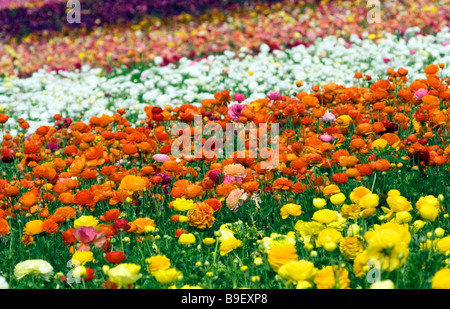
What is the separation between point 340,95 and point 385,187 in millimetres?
1458

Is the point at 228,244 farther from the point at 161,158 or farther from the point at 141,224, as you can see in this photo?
the point at 161,158

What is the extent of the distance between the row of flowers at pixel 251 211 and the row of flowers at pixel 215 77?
1.88 m

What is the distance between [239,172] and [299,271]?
1.22 metres

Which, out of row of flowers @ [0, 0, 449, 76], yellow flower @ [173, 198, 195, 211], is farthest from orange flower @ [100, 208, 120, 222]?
row of flowers @ [0, 0, 449, 76]

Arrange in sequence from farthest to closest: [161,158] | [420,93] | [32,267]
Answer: [420,93], [161,158], [32,267]

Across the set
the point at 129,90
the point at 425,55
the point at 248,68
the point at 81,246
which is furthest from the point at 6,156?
the point at 425,55

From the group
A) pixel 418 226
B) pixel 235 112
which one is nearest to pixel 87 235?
pixel 418 226

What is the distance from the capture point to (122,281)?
7.00 ft

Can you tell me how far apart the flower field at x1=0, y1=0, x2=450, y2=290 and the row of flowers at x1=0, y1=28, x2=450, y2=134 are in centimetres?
4

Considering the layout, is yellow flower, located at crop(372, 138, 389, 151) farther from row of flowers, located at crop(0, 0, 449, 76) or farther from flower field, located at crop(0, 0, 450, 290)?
row of flowers, located at crop(0, 0, 449, 76)

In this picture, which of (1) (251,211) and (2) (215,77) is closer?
(1) (251,211)

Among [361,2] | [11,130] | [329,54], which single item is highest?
[361,2]

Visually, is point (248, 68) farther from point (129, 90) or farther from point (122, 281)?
point (122, 281)

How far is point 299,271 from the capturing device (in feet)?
6.61
